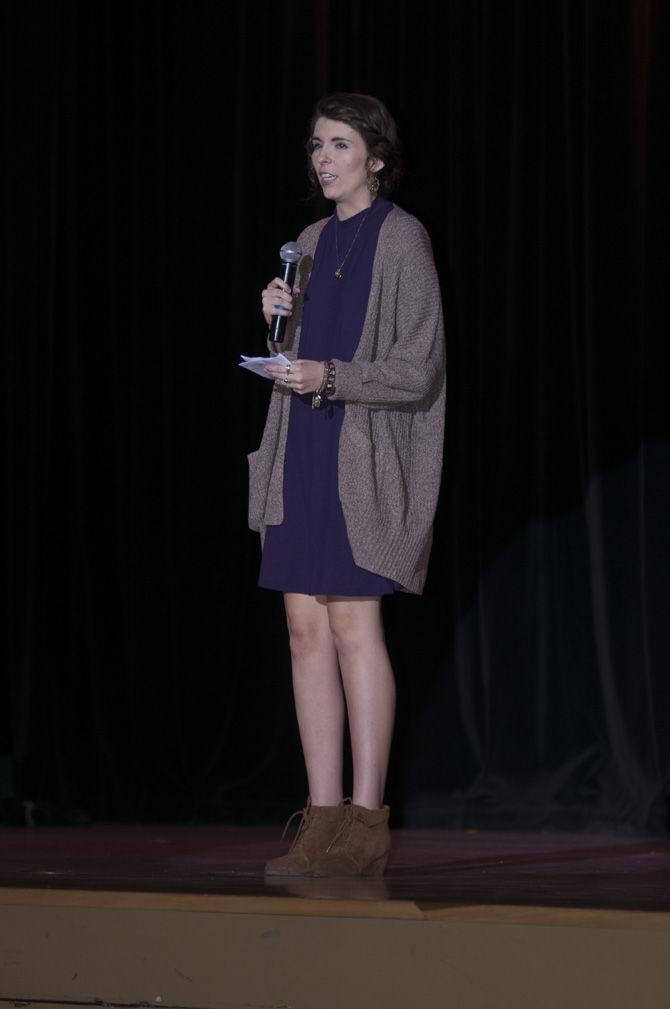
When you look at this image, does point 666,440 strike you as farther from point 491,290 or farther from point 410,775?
point 410,775

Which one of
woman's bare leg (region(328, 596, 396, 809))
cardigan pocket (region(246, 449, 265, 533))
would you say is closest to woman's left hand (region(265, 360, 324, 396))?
cardigan pocket (region(246, 449, 265, 533))

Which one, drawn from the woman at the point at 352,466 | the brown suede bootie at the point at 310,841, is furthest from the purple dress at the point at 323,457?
the brown suede bootie at the point at 310,841

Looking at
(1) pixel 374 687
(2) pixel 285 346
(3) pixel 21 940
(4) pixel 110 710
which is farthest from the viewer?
(4) pixel 110 710

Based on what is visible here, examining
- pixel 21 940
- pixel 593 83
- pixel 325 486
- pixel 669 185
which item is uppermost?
pixel 593 83

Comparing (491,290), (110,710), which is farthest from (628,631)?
(110,710)

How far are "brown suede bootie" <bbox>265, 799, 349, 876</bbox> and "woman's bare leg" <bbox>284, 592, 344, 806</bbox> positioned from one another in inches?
2.4

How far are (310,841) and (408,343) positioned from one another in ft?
2.74

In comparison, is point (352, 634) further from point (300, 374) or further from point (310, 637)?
point (300, 374)

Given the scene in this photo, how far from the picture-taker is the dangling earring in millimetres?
2325

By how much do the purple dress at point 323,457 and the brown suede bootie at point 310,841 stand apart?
363mm

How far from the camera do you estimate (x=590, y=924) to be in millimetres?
1525

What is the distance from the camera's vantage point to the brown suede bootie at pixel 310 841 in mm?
2102

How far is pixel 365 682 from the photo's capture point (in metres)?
2.20

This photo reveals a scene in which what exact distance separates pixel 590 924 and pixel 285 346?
3.90 feet
